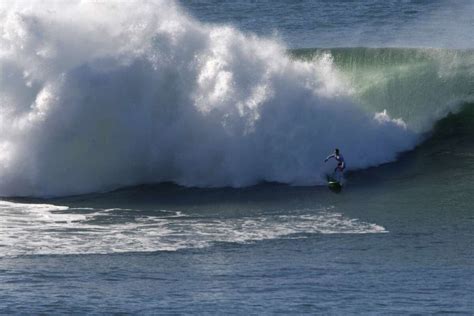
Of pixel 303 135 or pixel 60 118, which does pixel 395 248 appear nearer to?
pixel 303 135

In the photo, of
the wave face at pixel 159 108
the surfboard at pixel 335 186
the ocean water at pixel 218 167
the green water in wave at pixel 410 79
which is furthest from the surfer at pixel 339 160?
the green water in wave at pixel 410 79

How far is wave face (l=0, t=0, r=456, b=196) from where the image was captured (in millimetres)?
26125

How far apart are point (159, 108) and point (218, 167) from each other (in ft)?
7.43

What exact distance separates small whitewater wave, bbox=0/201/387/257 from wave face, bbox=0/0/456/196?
294 centimetres

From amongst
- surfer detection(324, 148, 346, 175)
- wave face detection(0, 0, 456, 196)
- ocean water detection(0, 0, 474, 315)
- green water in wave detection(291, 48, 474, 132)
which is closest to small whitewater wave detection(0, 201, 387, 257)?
ocean water detection(0, 0, 474, 315)

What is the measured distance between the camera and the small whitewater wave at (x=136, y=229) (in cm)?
1997

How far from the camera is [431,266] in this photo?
18422 mm

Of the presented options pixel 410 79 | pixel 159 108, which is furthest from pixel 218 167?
pixel 410 79

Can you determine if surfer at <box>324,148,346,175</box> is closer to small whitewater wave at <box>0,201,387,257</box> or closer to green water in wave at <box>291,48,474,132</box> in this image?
small whitewater wave at <box>0,201,387,257</box>

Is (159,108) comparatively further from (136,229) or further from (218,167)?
(136,229)

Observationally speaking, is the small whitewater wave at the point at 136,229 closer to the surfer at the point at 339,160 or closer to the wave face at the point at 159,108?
the surfer at the point at 339,160

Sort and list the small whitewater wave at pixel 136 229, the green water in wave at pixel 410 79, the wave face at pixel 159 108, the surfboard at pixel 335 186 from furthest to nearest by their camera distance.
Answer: the green water in wave at pixel 410 79, the wave face at pixel 159 108, the surfboard at pixel 335 186, the small whitewater wave at pixel 136 229

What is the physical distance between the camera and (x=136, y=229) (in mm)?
21391

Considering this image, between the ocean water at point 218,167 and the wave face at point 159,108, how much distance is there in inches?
1.7
